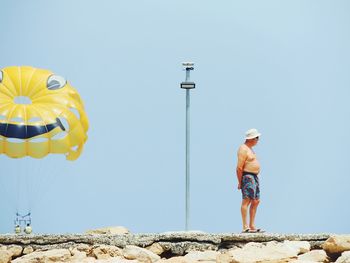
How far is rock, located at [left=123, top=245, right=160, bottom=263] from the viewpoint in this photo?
7938 millimetres

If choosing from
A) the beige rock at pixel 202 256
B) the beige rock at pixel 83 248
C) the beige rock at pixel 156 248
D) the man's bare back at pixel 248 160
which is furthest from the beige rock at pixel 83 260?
the man's bare back at pixel 248 160

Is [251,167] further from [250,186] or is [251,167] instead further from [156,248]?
[156,248]

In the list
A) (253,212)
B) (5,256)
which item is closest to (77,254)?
(5,256)

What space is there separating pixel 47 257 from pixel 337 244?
3669 mm

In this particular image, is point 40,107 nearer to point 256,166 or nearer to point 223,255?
point 256,166

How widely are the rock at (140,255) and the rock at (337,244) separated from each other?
7.22ft

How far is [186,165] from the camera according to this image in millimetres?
9977

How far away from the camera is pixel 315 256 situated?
7.88 m

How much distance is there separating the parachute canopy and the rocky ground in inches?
102

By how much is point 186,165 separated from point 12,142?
10.9ft

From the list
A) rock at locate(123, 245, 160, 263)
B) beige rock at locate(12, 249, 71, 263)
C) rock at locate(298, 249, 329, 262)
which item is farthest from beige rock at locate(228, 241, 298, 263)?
beige rock at locate(12, 249, 71, 263)

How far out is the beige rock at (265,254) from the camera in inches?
290

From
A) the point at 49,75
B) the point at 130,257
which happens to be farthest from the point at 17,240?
the point at 49,75

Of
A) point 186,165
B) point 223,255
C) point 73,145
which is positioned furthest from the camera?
point 73,145
